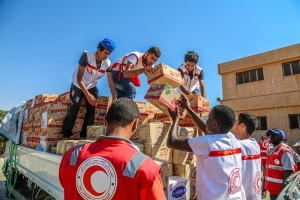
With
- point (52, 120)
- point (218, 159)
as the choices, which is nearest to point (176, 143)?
point (218, 159)

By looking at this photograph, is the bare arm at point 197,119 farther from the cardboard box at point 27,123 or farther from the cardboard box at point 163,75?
the cardboard box at point 27,123

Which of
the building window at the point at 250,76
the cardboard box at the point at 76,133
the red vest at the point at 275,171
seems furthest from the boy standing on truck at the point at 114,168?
the building window at the point at 250,76

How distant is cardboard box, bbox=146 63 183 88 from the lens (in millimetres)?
3012

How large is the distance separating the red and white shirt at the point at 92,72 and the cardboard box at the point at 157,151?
6.42 ft

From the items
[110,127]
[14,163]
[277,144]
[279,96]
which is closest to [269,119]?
[279,96]

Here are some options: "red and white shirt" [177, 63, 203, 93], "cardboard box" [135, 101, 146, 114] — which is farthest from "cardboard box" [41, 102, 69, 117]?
"red and white shirt" [177, 63, 203, 93]

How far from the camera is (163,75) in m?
Result: 2.98

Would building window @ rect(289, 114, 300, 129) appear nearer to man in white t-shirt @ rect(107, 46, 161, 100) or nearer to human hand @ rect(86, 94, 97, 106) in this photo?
man in white t-shirt @ rect(107, 46, 161, 100)

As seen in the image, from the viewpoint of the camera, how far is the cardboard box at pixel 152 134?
2.61 meters

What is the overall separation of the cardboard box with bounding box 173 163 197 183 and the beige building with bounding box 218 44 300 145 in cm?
1436

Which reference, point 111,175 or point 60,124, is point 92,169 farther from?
point 60,124

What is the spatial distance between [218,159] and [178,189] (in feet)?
1.86

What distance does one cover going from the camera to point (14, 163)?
580 centimetres

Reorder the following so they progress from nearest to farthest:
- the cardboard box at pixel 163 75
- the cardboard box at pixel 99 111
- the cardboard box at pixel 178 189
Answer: the cardboard box at pixel 178 189
the cardboard box at pixel 163 75
the cardboard box at pixel 99 111
